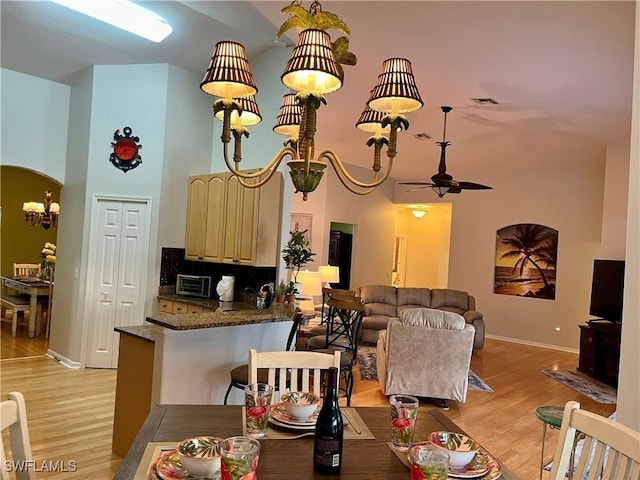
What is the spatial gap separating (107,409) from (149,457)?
10.3ft

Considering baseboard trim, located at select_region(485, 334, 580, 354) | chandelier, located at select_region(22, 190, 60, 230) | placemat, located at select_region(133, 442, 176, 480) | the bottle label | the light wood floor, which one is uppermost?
chandelier, located at select_region(22, 190, 60, 230)

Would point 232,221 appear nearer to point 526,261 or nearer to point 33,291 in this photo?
point 33,291

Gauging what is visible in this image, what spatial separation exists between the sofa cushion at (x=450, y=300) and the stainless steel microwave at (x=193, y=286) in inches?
172

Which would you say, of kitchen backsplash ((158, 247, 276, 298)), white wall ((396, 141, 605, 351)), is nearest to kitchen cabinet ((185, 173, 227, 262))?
kitchen backsplash ((158, 247, 276, 298))

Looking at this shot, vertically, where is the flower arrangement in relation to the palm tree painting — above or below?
below

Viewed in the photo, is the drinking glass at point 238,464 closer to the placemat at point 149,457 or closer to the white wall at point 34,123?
the placemat at point 149,457

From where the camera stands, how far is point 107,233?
561 cm

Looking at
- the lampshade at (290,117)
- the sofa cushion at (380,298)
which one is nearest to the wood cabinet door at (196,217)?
the lampshade at (290,117)

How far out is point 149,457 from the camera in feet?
5.04

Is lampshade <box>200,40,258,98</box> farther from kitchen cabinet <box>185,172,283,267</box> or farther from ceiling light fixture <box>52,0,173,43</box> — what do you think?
ceiling light fixture <box>52,0,173,43</box>

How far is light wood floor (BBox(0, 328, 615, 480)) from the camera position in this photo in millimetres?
3428

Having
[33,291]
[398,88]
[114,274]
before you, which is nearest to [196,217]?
[114,274]

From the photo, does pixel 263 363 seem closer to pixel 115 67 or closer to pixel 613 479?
pixel 613 479

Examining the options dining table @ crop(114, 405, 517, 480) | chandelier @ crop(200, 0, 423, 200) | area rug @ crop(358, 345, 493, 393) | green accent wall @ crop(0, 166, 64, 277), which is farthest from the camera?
green accent wall @ crop(0, 166, 64, 277)
